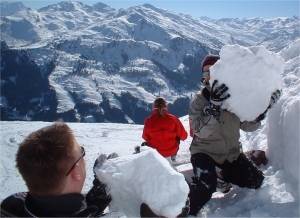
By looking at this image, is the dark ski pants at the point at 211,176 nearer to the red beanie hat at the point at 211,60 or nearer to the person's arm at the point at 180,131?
the red beanie hat at the point at 211,60

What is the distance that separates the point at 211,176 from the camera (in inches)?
211

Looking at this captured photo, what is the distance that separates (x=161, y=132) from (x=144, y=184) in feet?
16.9

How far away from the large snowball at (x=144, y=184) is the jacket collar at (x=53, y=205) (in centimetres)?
73

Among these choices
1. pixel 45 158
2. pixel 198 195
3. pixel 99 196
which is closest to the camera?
pixel 45 158

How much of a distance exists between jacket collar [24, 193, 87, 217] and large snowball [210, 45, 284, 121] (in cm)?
298

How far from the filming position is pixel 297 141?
17.2ft

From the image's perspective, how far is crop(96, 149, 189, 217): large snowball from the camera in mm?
3432

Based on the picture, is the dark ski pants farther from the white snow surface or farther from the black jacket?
the black jacket

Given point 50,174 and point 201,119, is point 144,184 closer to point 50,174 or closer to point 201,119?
point 50,174

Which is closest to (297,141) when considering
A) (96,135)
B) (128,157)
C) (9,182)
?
(128,157)

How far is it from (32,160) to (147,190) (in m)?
1.18

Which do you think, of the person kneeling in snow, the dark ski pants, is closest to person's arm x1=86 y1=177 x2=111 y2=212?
the person kneeling in snow

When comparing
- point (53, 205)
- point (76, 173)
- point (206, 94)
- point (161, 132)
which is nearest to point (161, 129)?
point (161, 132)

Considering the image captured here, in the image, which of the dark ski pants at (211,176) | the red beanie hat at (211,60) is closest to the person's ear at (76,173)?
the dark ski pants at (211,176)
